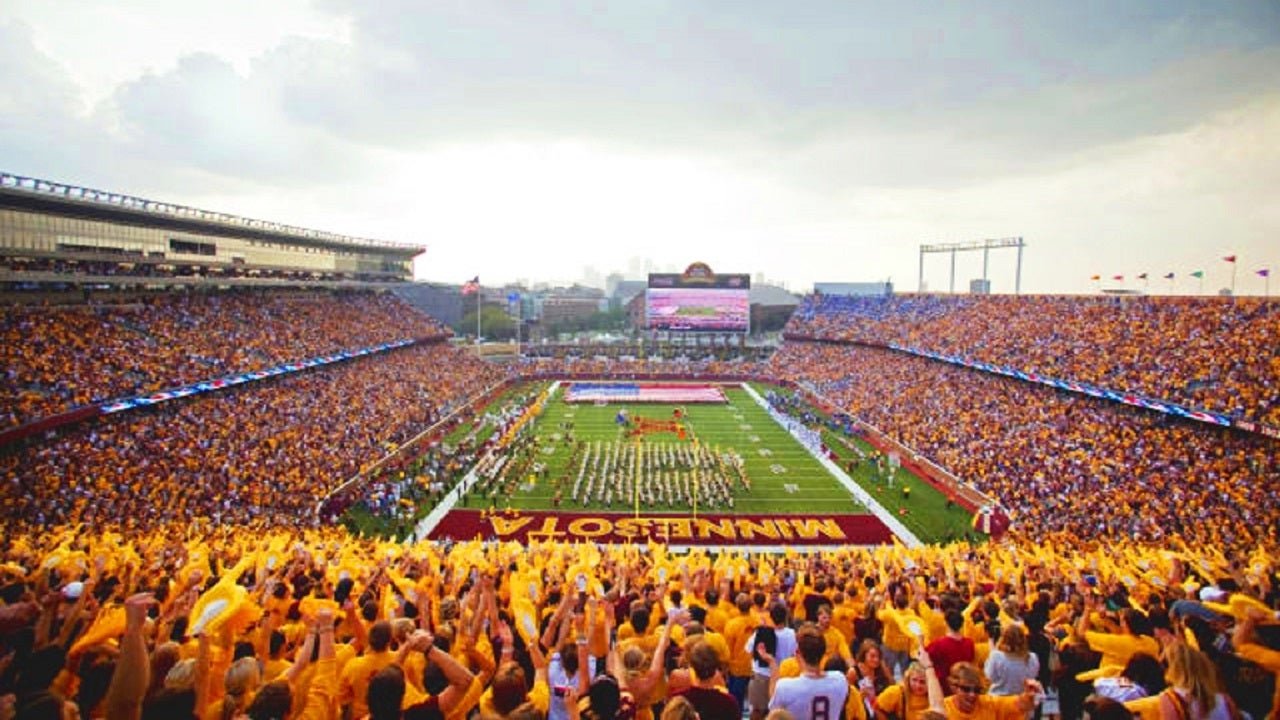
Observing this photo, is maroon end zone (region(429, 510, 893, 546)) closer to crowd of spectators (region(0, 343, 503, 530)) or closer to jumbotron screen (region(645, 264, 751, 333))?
crowd of spectators (region(0, 343, 503, 530))

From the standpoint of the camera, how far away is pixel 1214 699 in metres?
3.42

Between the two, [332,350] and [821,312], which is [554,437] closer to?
[332,350]

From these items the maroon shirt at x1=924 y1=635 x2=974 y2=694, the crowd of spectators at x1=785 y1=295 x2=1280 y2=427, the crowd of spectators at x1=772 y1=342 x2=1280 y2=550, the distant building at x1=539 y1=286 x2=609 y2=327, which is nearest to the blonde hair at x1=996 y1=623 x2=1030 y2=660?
the maroon shirt at x1=924 y1=635 x2=974 y2=694

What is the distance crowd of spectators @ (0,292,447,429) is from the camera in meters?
21.9

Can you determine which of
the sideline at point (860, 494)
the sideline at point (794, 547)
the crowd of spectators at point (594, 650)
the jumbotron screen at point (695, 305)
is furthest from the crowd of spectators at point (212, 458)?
the jumbotron screen at point (695, 305)

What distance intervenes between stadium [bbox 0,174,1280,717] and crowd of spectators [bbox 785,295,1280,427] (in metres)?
0.19

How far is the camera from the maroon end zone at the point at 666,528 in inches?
861

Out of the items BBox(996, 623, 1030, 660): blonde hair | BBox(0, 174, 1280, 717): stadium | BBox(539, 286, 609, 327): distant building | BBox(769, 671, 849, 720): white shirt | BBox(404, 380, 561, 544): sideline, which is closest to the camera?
BBox(769, 671, 849, 720): white shirt

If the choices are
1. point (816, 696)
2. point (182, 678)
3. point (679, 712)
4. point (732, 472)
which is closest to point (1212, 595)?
point (816, 696)

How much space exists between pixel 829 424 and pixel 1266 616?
115ft

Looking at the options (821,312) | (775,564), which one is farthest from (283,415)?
(821,312)

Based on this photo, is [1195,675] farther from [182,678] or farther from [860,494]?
[860,494]

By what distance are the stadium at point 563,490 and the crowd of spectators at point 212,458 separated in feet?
0.41

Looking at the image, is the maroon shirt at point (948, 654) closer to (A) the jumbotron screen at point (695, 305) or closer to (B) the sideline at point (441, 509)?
(B) the sideline at point (441, 509)
